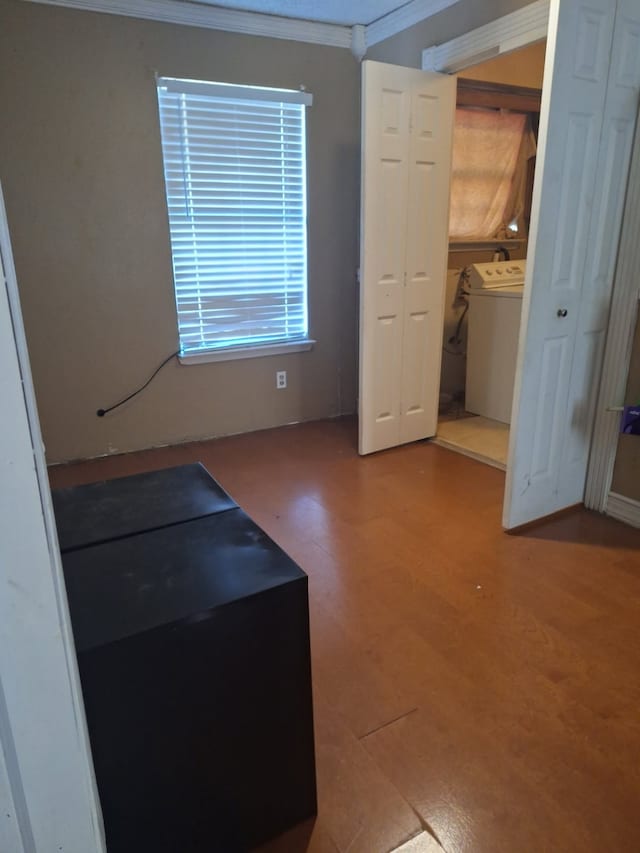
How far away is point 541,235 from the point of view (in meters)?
2.17

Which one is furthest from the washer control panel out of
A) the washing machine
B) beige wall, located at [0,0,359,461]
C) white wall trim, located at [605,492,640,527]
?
white wall trim, located at [605,492,640,527]

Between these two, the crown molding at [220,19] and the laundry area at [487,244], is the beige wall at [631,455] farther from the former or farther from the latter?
the crown molding at [220,19]

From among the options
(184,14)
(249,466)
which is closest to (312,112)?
(184,14)

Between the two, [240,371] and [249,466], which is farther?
[240,371]

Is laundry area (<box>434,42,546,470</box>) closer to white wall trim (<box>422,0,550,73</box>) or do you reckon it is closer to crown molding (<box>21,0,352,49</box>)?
white wall trim (<box>422,0,550,73</box>)

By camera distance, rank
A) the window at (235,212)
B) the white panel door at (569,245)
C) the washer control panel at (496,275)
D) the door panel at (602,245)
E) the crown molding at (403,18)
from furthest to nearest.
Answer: the washer control panel at (496,275) → the window at (235,212) → the crown molding at (403,18) → the door panel at (602,245) → the white panel door at (569,245)

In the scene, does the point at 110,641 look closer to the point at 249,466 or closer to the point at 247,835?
the point at 247,835

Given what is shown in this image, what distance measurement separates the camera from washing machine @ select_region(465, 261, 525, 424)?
3764 millimetres

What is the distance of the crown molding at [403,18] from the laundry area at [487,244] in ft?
2.34

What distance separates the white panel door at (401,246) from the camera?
2.95 m

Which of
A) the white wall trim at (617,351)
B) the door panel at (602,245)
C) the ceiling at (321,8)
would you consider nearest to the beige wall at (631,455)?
the white wall trim at (617,351)

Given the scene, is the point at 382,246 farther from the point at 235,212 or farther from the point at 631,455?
the point at 631,455

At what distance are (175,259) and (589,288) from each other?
2.30 metres

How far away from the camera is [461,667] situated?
67.9 inches
